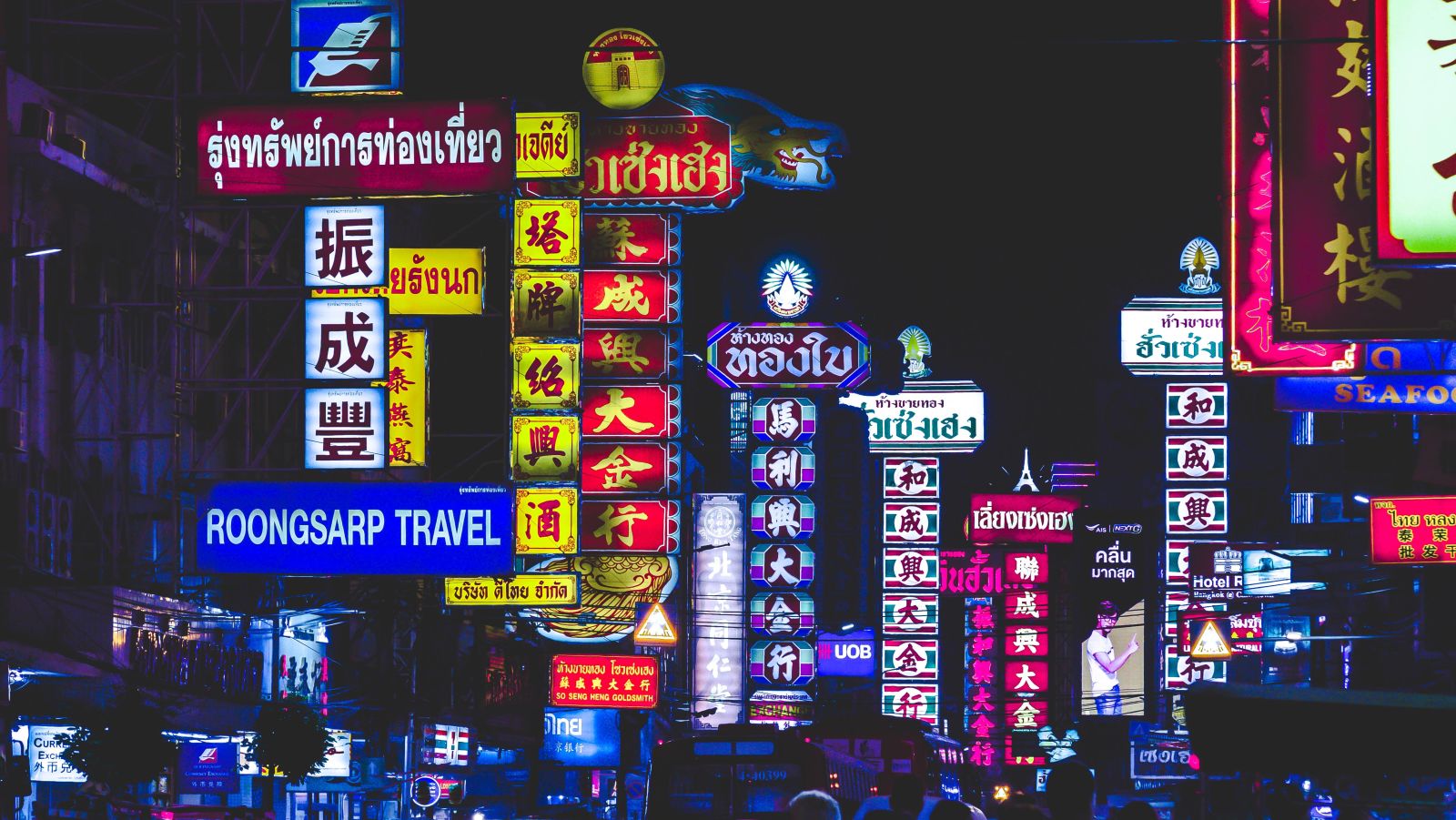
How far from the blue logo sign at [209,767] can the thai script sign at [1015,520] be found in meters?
36.0

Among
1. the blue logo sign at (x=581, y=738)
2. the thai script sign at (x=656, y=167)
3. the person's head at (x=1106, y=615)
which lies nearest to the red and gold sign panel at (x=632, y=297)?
the thai script sign at (x=656, y=167)

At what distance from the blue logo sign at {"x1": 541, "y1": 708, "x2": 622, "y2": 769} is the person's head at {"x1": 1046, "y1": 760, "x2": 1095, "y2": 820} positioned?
113 ft

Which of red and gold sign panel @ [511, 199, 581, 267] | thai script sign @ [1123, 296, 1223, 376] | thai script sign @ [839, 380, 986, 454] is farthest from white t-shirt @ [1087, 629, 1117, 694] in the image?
red and gold sign panel @ [511, 199, 581, 267]

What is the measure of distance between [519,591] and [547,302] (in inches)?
249

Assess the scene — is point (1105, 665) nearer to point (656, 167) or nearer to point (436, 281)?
point (656, 167)

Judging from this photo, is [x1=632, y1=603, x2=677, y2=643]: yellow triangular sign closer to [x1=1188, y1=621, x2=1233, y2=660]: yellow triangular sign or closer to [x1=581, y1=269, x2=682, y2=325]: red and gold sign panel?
[x1=581, y1=269, x2=682, y2=325]: red and gold sign panel

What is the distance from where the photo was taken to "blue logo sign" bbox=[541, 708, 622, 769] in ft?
142

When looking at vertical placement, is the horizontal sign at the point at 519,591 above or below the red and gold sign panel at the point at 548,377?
below

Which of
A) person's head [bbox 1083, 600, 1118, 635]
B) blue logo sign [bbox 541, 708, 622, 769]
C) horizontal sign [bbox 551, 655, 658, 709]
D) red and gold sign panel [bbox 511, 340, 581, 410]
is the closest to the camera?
red and gold sign panel [bbox 511, 340, 581, 410]

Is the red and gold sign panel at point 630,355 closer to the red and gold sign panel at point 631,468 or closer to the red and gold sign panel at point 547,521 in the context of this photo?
the red and gold sign panel at point 631,468

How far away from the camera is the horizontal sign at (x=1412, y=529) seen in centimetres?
2491

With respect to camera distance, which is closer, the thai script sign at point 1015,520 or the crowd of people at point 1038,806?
the crowd of people at point 1038,806

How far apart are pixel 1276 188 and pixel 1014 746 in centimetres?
4845

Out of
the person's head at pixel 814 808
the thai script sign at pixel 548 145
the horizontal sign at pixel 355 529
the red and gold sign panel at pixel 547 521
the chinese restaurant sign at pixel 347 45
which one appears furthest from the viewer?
the red and gold sign panel at pixel 547 521
